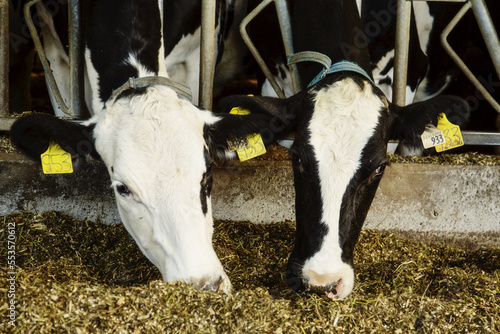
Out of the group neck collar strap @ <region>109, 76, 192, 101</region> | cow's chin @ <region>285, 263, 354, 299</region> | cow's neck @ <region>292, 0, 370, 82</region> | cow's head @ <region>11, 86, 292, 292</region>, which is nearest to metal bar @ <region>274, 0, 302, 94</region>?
cow's neck @ <region>292, 0, 370, 82</region>

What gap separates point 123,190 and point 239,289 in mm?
856

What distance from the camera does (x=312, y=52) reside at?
3193 mm

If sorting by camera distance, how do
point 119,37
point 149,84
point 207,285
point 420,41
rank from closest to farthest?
point 207,285
point 149,84
point 119,37
point 420,41

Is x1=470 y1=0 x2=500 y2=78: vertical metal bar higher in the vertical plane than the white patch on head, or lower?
higher

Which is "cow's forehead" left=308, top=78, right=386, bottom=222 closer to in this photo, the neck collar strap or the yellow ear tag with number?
the yellow ear tag with number

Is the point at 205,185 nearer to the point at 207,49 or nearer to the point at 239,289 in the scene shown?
the point at 239,289

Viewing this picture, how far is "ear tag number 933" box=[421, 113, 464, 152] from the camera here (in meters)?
2.91

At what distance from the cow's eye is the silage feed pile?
0.44 m

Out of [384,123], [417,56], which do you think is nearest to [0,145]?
[384,123]

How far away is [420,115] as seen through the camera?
9.33 ft

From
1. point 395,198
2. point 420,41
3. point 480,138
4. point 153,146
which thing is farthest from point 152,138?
point 420,41

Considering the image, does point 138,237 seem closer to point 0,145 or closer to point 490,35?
point 0,145

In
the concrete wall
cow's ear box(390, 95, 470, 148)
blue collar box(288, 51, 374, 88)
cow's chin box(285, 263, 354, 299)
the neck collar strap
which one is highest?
blue collar box(288, 51, 374, 88)

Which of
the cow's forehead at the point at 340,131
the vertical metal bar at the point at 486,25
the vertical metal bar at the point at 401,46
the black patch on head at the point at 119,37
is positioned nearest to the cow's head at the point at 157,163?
the black patch on head at the point at 119,37
